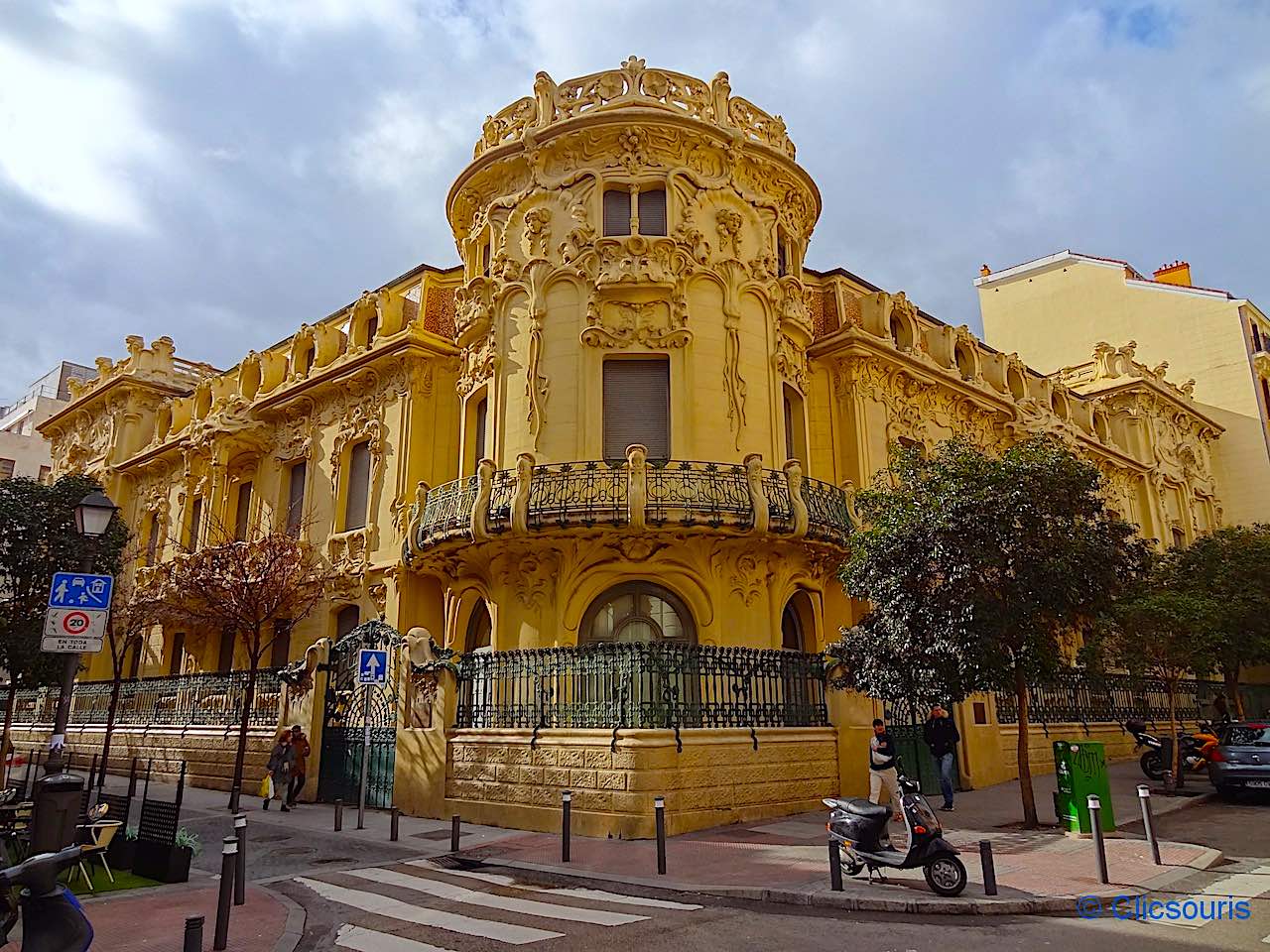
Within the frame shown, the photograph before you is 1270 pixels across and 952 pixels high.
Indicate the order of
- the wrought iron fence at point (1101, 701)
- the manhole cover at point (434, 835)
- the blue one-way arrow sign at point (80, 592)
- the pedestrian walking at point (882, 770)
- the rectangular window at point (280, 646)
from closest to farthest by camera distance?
the blue one-way arrow sign at point (80, 592) < the pedestrian walking at point (882, 770) < the manhole cover at point (434, 835) < the wrought iron fence at point (1101, 701) < the rectangular window at point (280, 646)

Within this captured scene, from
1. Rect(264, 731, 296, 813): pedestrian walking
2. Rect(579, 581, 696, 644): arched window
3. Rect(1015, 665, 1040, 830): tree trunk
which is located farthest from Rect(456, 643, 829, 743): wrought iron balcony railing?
Rect(264, 731, 296, 813): pedestrian walking

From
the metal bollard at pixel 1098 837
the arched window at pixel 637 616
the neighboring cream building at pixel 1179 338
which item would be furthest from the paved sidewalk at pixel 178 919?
the neighboring cream building at pixel 1179 338

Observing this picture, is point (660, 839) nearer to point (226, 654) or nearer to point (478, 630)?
point (478, 630)

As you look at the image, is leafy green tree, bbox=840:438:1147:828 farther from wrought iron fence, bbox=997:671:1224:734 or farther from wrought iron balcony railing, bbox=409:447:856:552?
wrought iron fence, bbox=997:671:1224:734

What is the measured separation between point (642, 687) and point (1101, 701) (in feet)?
53.1

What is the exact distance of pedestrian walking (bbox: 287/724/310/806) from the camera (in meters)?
17.1

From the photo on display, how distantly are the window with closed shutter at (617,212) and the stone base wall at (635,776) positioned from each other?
35.8ft

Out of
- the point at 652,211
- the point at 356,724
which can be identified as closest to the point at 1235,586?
the point at 652,211

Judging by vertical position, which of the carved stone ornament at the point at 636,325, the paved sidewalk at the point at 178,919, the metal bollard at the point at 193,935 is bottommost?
the paved sidewalk at the point at 178,919

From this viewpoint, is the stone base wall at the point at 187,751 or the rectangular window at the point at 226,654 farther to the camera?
the rectangular window at the point at 226,654

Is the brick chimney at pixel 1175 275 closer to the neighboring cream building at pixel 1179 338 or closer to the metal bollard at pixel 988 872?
the neighboring cream building at pixel 1179 338

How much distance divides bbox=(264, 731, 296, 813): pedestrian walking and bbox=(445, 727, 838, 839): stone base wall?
157 inches

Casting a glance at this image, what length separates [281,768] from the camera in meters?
17.1

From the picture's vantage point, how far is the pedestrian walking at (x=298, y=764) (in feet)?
56.0
